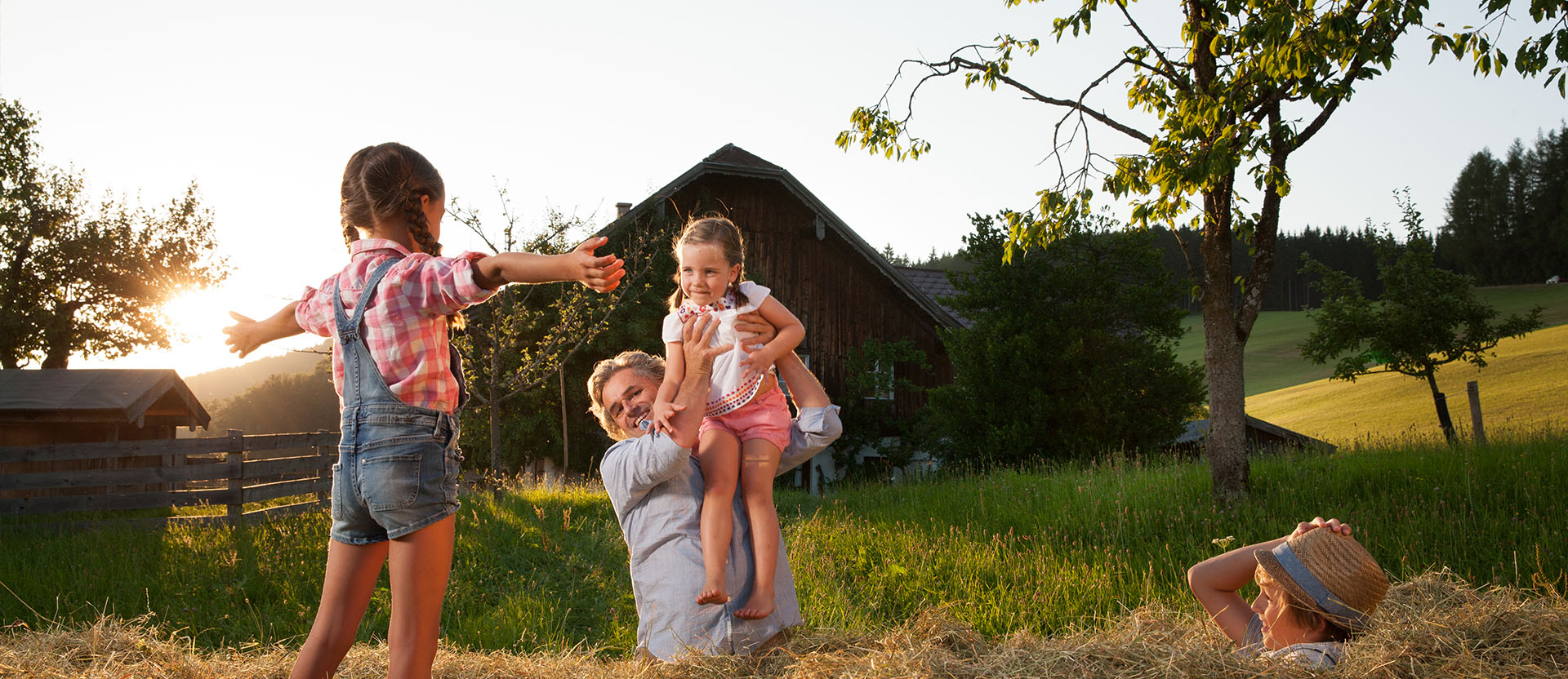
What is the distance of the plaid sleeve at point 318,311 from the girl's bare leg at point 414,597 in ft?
2.30

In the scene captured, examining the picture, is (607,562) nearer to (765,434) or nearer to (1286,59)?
(765,434)

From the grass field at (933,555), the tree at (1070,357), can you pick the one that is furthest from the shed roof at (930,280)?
→ the grass field at (933,555)

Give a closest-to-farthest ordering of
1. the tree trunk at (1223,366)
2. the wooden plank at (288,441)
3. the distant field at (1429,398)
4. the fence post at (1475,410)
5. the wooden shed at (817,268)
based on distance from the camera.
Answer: the tree trunk at (1223,366) → the wooden plank at (288,441) → the fence post at (1475,410) → the wooden shed at (817,268) → the distant field at (1429,398)

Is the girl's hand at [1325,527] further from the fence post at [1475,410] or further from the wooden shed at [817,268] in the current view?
the wooden shed at [817,268]

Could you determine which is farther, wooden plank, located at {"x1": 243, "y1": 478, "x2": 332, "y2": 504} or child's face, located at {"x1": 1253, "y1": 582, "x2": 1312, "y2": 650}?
wooden plank, located at {"x1": 243, "y1": 478, "x2": 332, "y2": 504}

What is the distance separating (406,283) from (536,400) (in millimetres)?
16151

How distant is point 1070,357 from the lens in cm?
1588

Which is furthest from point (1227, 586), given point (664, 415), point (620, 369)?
point (620, 369)

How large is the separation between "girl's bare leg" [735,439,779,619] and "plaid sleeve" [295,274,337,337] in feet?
4.54

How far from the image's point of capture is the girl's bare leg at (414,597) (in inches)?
98.0

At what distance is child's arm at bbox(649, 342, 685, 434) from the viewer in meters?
2.97

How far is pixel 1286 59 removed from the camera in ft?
21.8

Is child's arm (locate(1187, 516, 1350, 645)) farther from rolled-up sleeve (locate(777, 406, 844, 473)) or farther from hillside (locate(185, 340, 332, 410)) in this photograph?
hillside (locate(185, 340, 332, 410))

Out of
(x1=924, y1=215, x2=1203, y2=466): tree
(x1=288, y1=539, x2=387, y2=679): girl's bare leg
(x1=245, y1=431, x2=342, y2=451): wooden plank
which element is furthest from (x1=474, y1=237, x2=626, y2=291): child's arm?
(x1=924, y1=215, x2=1203, y2=466): tree
